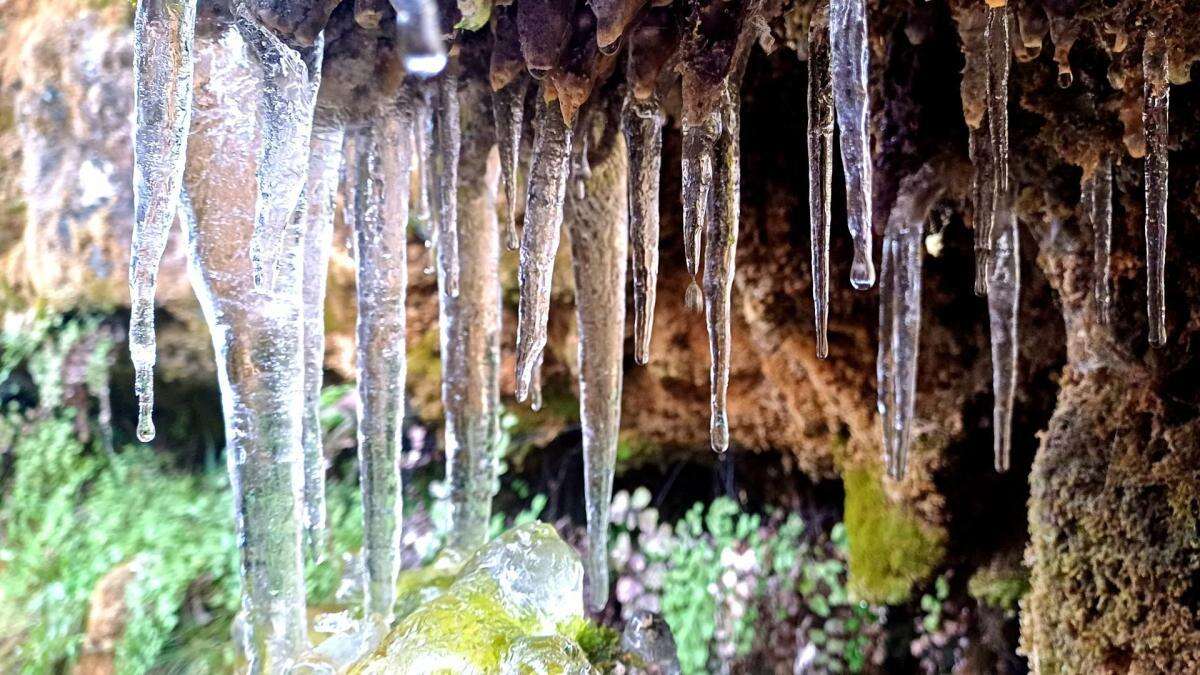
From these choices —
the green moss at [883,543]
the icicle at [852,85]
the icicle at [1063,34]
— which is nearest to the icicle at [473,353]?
the icicle at [852,85]

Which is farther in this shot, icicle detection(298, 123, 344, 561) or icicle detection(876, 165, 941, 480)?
icicle detection(876, 165, 941, 480)

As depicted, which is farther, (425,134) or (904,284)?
(904,284)

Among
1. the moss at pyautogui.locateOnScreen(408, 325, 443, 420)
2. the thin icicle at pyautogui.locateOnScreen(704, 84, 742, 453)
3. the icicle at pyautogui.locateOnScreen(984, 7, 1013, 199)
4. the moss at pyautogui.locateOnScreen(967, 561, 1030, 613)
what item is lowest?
the moss at pyautogui.locateOnScreen(967, 561, 1030, 613)

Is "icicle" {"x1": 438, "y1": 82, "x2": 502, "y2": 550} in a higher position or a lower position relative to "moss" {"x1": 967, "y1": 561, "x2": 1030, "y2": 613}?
higher

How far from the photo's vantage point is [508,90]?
1.84 m

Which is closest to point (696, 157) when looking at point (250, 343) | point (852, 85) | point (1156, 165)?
point (852, 85)

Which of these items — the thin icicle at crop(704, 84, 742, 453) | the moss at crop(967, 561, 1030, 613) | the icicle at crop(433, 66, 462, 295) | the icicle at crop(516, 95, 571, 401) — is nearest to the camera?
the thin icicle at crop(704, 84, 742, 453)

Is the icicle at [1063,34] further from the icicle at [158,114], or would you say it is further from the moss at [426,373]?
the moss at [426,373]

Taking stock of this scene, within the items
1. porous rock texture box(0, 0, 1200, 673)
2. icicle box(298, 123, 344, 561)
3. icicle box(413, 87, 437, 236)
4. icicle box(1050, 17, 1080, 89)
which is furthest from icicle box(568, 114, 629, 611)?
icicle box(1050, 17, 1080, 89)

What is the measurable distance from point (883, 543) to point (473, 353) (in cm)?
201

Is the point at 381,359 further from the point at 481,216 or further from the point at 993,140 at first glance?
the point at 993,140

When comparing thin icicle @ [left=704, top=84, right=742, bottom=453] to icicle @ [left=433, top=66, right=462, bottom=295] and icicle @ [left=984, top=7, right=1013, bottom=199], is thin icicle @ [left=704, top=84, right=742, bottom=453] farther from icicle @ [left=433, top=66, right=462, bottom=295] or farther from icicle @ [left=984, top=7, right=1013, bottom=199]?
icicle @ [left=433, top=66, right=462, bottom=295]

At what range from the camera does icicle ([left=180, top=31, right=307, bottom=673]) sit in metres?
1.56

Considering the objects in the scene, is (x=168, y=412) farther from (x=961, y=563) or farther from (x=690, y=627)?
(x=961, y=563)
